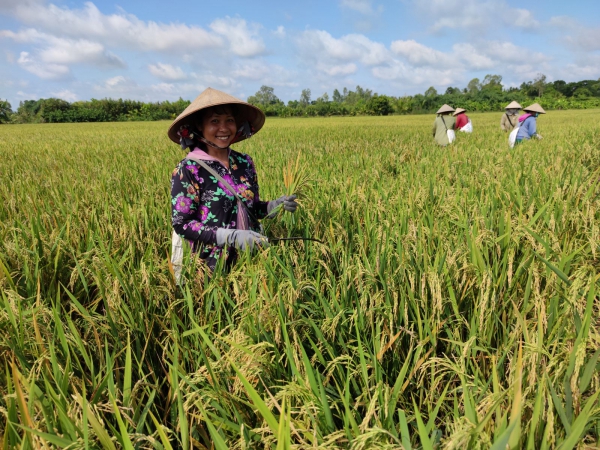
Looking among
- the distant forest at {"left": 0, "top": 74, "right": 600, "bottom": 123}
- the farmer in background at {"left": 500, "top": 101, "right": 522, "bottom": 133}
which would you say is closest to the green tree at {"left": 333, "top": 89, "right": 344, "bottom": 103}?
the distant forest at {"left": 0, "top": 74, "right": 600, "bottom": 123}

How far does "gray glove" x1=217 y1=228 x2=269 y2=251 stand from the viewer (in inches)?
68.1

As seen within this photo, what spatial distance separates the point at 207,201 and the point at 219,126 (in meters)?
0.43

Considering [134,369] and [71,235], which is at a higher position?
[71,235]

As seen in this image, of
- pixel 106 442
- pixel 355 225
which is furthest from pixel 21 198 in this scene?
pixel 106 442

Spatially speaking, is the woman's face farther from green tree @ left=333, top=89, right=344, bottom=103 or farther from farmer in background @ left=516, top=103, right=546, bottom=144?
green tree @ left=333, top=89, right=344, bottom=103

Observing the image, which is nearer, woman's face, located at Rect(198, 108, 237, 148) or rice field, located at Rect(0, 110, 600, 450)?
rice field, located at Rect(0, 110, 600, 450)

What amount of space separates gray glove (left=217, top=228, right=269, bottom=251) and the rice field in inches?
3.4

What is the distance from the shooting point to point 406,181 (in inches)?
140

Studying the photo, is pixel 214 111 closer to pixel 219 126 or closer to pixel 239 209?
pixel 219 126

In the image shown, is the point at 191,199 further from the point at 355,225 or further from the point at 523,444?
the point at 523,444

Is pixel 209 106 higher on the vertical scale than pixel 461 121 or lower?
lower

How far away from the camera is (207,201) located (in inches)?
77.0

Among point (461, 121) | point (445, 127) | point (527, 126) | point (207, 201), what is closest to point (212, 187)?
point (207, 201)

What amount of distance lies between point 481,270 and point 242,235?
1.12 m
